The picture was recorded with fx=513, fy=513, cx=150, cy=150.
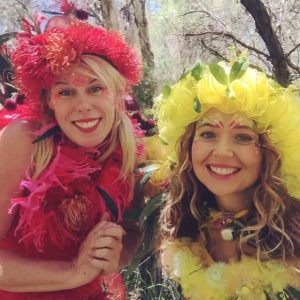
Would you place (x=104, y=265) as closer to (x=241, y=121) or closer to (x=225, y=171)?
(x=225, y=171)

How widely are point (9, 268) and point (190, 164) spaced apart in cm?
90

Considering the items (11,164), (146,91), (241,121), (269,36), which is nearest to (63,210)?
(11,164)

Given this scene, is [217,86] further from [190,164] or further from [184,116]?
[190,164]

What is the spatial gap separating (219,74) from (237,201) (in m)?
0.54

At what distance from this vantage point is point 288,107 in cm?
199

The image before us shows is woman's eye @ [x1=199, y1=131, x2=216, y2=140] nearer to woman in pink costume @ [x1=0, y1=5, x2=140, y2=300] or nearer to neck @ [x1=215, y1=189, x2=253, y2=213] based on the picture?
neck @ [x1=215, y1=189, x2=253, y2=213]

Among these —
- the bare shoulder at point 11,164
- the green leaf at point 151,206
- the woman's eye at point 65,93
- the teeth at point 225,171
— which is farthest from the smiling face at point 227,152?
the bare shoulder at point 11,164

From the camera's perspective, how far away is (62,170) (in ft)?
7.54

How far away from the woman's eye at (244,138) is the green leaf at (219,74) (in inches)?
8.5

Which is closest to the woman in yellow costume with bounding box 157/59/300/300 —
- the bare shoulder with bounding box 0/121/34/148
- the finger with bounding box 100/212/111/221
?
the finger with bounding box 100/212/111/221

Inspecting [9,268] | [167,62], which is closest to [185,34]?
[9,268]

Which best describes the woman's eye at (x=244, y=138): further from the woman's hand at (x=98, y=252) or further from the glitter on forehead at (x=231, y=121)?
the woman's hand at (x=98, y=252)

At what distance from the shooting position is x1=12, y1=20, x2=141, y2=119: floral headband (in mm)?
2229

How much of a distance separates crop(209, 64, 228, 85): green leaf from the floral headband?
0.54 metres
